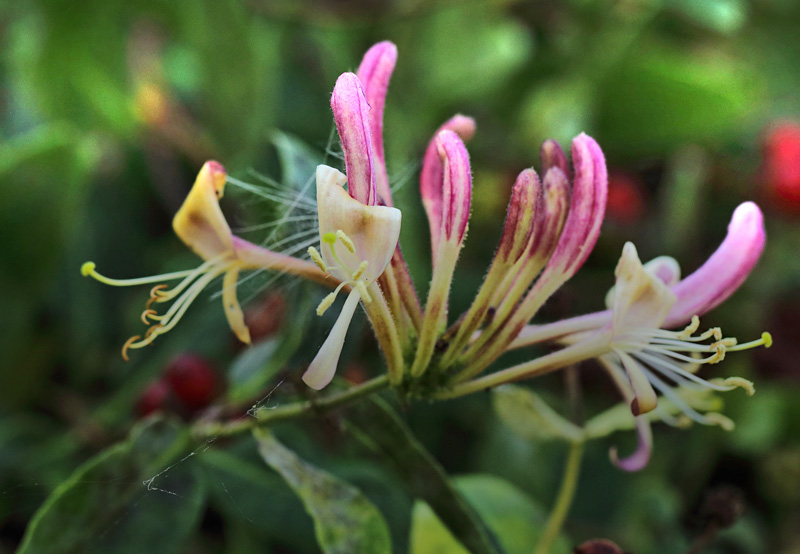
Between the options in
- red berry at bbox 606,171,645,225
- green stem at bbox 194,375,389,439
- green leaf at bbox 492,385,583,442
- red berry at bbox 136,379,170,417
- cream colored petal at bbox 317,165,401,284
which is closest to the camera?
cream colored petal at bbox 317,165,401,284

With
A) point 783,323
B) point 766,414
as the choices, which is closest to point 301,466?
point 766,414

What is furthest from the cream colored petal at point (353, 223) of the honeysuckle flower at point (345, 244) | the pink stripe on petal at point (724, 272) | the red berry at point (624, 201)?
the red berry at point (624, 201)

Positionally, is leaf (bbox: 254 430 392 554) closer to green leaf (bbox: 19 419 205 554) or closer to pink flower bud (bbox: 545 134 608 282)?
green leaf (bbox: 19 419 205 554)

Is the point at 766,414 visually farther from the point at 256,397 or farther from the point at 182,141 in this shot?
the point at 182,141

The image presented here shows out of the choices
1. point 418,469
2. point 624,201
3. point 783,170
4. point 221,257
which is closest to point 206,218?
point 221,257

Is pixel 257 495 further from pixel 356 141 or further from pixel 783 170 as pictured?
pixel 783 170

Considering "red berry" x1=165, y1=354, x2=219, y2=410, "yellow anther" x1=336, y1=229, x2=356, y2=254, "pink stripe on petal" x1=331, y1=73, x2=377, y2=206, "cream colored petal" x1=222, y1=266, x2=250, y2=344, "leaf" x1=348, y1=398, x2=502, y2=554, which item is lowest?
"red berry" x1=165, y1=354, x2=219, y2=410

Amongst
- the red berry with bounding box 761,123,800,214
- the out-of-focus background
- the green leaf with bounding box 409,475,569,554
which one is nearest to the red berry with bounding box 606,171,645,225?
the out-of-focus background
